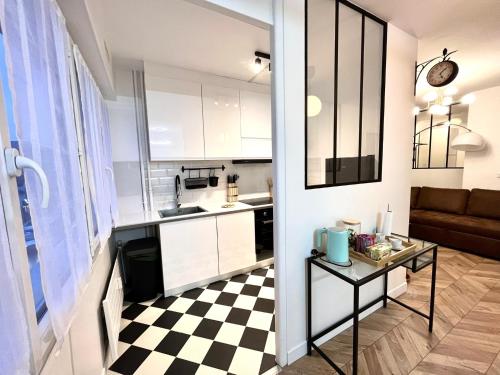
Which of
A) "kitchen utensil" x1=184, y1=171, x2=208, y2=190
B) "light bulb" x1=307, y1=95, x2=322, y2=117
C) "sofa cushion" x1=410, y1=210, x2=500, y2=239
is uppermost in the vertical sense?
"light bulb" x1=307, y1=95, x2=322, y2=117

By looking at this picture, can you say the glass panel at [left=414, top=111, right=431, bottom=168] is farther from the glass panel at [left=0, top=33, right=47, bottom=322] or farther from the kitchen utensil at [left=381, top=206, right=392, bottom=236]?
the glass panel at [left=0, top=33, right=47, bottom=322]

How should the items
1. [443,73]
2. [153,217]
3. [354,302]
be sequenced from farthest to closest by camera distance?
[153,217] < [443,73] < [354,302]

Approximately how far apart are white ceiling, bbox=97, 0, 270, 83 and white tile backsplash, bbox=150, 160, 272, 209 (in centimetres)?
117

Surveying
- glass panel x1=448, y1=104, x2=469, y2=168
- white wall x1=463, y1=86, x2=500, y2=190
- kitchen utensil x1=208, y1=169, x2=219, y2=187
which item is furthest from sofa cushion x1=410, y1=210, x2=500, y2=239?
kitchen utensil x1=208, y1=169, x2=219, y2=187

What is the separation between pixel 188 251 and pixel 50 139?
182cm

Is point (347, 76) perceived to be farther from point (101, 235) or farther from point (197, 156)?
point (101, 235)

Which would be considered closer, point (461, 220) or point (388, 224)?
point (388, 224)

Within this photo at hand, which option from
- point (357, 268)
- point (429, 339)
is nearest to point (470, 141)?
point (429, 339)

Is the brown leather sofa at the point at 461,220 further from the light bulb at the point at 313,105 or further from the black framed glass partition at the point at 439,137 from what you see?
the light bulb at the point at 313,105

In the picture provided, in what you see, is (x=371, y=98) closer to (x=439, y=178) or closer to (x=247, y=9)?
(x=247, y=9)

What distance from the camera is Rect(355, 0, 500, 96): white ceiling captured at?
1.56 m

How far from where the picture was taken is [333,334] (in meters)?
1.71

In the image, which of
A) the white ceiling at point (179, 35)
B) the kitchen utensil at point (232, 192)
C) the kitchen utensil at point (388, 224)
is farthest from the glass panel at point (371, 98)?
the kitchen utensil at point (232, 192)

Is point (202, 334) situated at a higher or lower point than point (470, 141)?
lower
